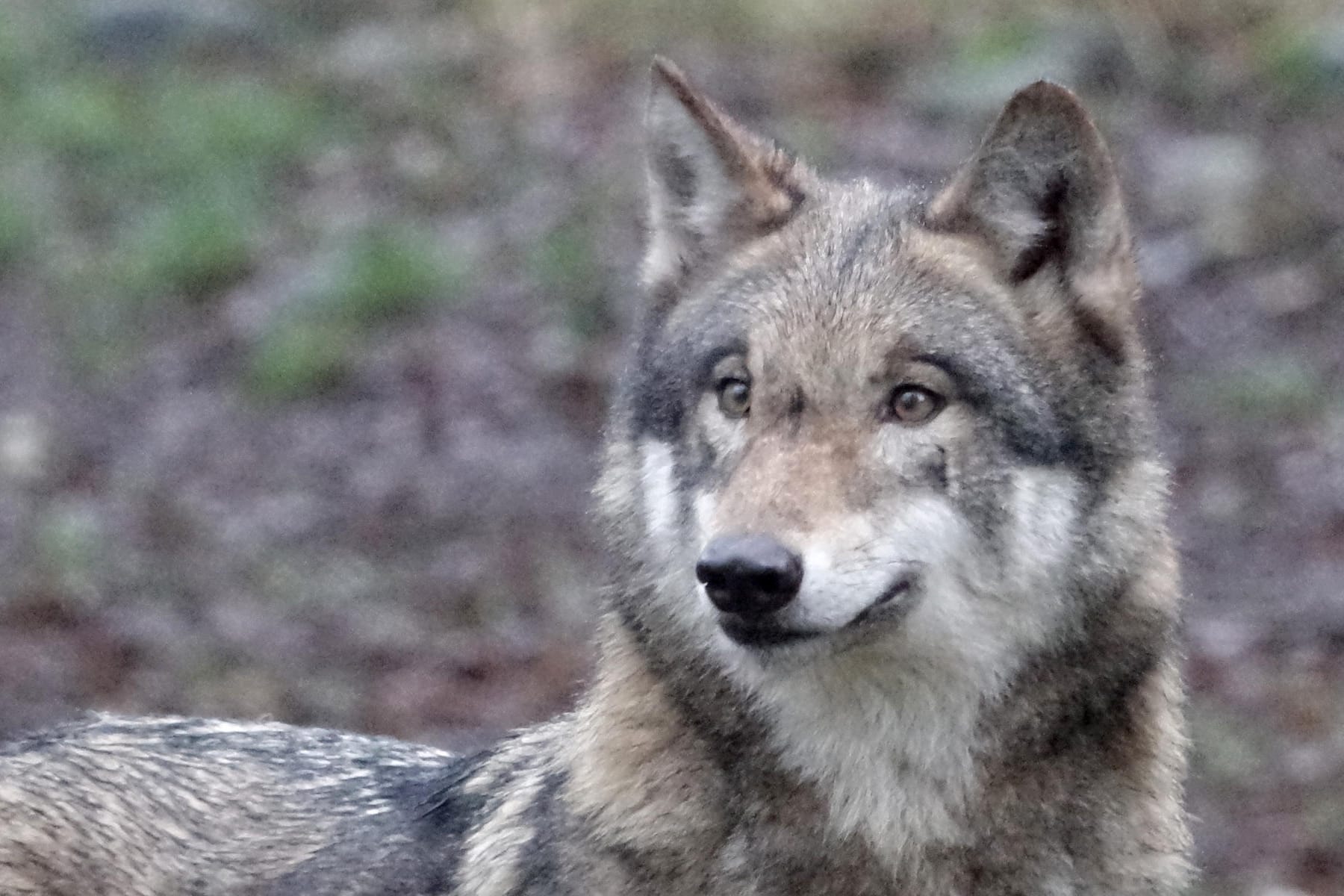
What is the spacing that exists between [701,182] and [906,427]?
2.87ft

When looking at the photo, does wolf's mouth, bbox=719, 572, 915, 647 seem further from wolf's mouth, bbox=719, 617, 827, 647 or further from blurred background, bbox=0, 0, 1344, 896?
blurred background, bbox=0, 0, 1344, 896

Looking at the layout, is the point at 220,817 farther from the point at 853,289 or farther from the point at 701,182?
the point at 853,289

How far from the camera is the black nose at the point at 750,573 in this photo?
12.0 ft

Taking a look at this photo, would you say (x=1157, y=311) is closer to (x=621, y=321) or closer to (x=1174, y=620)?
(x=621, y=321)

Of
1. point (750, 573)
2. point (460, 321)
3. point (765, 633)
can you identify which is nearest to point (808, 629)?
point (765, 633)

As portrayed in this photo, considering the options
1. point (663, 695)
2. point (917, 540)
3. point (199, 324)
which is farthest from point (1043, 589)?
point (199, 324)

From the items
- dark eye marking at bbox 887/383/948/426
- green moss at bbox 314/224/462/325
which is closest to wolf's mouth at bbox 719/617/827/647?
dark eye marking at bbox 887/383/948/426

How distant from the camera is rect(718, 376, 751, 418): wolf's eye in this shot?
407 centimetres

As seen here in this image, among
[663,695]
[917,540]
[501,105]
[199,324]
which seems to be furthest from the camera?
[501,105]

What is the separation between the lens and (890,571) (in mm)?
3816

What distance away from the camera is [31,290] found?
476 inches

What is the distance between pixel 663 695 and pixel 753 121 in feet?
28.3

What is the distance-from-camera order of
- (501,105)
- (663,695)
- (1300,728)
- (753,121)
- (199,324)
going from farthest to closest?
(501,105) < (753,121) < (199,324) < (1300,728) < (663,695)

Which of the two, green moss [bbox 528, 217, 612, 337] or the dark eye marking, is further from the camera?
green moss [bbox 528, 217, 612, 337]
